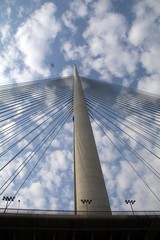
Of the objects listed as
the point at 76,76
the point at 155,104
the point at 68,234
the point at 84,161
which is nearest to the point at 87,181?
the point at 84,161

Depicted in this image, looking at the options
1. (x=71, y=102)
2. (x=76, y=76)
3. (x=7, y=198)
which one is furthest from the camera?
(x=76, y=76)

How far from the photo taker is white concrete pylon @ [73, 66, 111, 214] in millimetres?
30703

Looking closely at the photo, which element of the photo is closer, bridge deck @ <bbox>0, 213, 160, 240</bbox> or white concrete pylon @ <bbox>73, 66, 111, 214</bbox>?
bridge deck @ <bbox>0, 213, 160, 240</bbox>

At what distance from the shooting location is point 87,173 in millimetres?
34188

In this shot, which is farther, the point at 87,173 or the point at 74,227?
the point at 87,173

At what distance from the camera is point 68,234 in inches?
1000

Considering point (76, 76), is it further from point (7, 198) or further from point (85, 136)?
point (7, 198)

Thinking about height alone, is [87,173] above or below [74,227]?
above

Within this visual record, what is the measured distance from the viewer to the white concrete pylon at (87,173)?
3070 centimetres

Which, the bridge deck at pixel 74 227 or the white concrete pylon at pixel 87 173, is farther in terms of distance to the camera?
the white concrete pylon at pixel 87 173

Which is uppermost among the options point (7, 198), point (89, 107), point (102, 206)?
point (89, 107)

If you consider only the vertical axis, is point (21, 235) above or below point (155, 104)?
below

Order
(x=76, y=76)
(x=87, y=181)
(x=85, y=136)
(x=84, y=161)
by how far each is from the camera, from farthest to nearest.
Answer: (x=76, y=76)
(x=85, y=136)
(x=84, y=161)
(x=87, y=181)

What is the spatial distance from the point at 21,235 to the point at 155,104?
2667 centimetres
